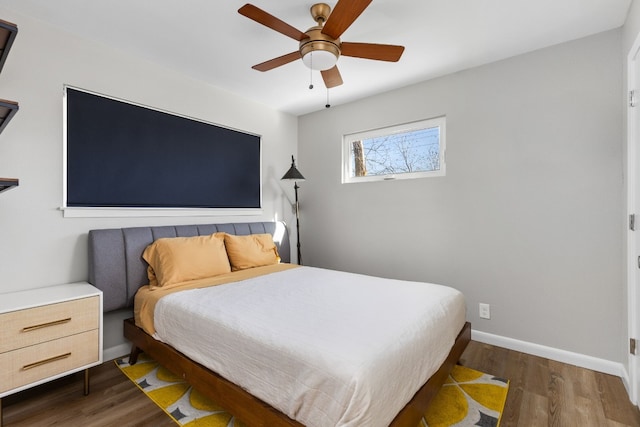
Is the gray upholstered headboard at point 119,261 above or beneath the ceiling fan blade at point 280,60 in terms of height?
beneath

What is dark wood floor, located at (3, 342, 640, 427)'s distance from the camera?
1.72 metres

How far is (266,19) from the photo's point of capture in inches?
65.7

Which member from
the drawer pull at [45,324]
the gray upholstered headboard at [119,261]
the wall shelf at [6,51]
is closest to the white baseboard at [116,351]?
the gray upholstered headboard at [119,261]

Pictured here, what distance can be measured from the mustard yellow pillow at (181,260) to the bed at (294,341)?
11 cm

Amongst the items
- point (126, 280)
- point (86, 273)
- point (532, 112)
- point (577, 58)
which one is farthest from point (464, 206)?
point (86, 273)

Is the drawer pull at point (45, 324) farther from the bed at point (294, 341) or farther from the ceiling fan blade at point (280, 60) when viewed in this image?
the ceiling fan blade at point (280, 60)

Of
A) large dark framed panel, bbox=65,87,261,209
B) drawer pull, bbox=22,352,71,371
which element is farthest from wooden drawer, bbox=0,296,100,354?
large dark framed panel, bbox=65,87,261,209

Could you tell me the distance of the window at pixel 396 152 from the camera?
3123 millimetres

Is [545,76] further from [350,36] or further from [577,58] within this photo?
[350,36]

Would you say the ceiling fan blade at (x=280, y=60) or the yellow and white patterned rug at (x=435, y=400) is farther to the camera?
the ceiling fan blade at (x=280, y=60)

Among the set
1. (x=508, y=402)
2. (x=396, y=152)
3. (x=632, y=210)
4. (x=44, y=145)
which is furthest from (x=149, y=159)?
(x=632, y=210)

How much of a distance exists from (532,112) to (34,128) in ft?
12.5

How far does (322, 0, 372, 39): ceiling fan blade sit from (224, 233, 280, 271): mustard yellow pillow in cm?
200

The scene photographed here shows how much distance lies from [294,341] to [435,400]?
1145mm
